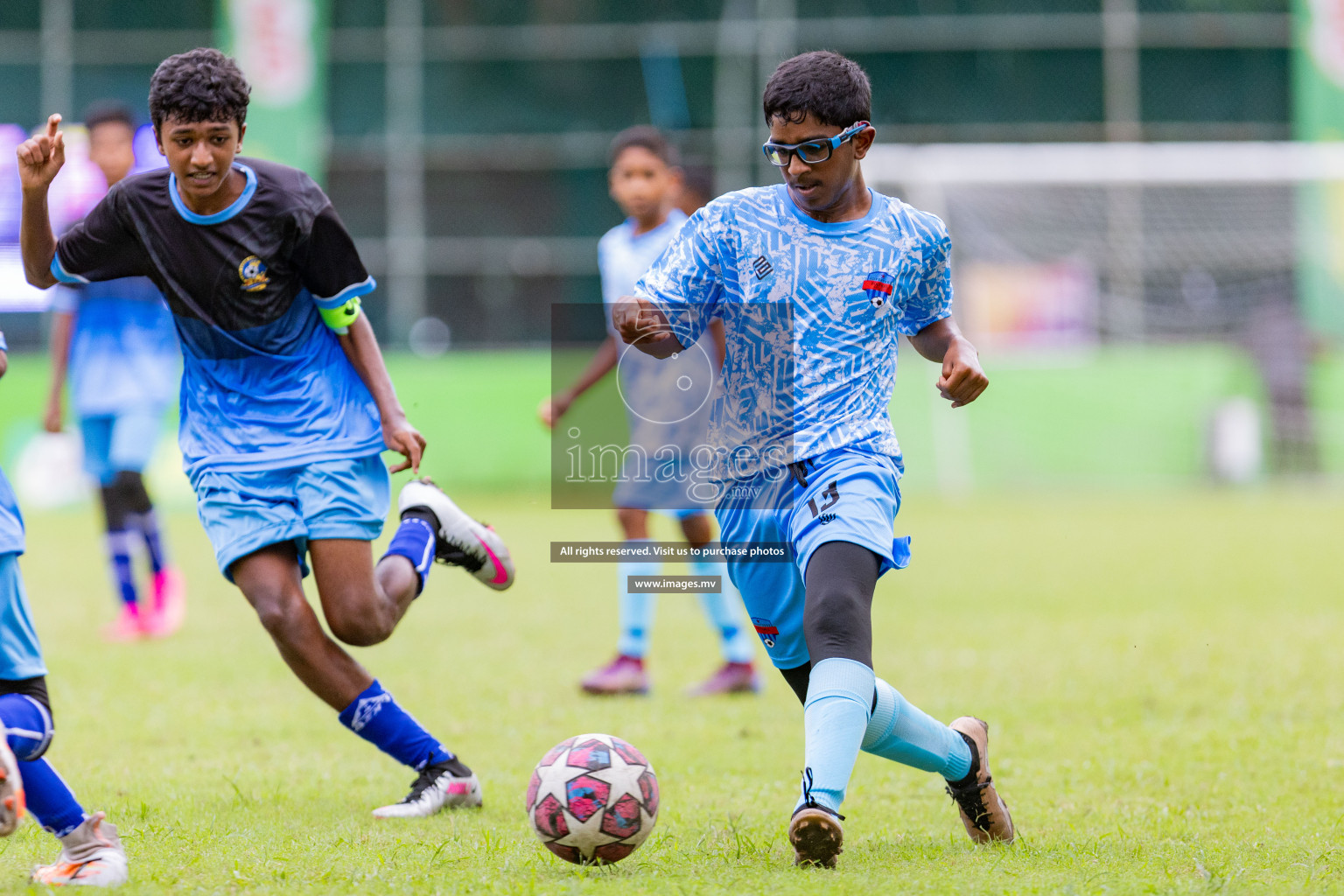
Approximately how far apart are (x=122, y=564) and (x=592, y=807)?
5.47 metres

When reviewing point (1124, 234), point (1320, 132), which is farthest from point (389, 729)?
point (1320, 132)

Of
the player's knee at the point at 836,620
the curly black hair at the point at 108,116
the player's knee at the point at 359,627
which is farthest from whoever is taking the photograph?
the curly black hair at the point at 108,116

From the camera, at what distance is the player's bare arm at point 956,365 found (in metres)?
3.79

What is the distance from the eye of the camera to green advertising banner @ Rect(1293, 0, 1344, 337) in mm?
20234

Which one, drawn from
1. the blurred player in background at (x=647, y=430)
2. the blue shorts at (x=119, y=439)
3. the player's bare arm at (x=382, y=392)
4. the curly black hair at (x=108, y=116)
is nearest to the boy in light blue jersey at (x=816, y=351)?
the player's bare arm at (x=382, y=392)

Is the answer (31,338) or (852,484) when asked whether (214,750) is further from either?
(31,338)

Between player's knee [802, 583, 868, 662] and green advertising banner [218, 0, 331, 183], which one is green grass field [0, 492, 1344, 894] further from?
green advertising banner [218, 0, 331, 183]

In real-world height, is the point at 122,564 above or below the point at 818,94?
below

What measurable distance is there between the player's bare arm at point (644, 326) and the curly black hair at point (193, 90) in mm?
1185

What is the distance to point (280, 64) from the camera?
2045 cm

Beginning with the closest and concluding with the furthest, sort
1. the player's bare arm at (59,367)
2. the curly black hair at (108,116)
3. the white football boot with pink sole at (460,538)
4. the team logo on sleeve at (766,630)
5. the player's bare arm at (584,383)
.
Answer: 1. the team logo on sleeve at (766,630)
2. the white football boot with pink sole at (460,538)
3. the player's bare arm at (584,383)
4. the curly black hair at (108,116)
5. the player's bare arm at (59,367)

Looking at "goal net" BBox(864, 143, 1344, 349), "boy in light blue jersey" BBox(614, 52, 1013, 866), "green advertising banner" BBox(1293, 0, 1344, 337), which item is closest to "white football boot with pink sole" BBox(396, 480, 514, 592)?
"boy in light blue jersey" BBox(614, 52, 1013, 866)

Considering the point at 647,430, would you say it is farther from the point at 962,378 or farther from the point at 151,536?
the point at 962,378

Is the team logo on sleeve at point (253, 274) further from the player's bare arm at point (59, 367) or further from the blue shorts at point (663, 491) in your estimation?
the player's bare arm at point (59, 367)
